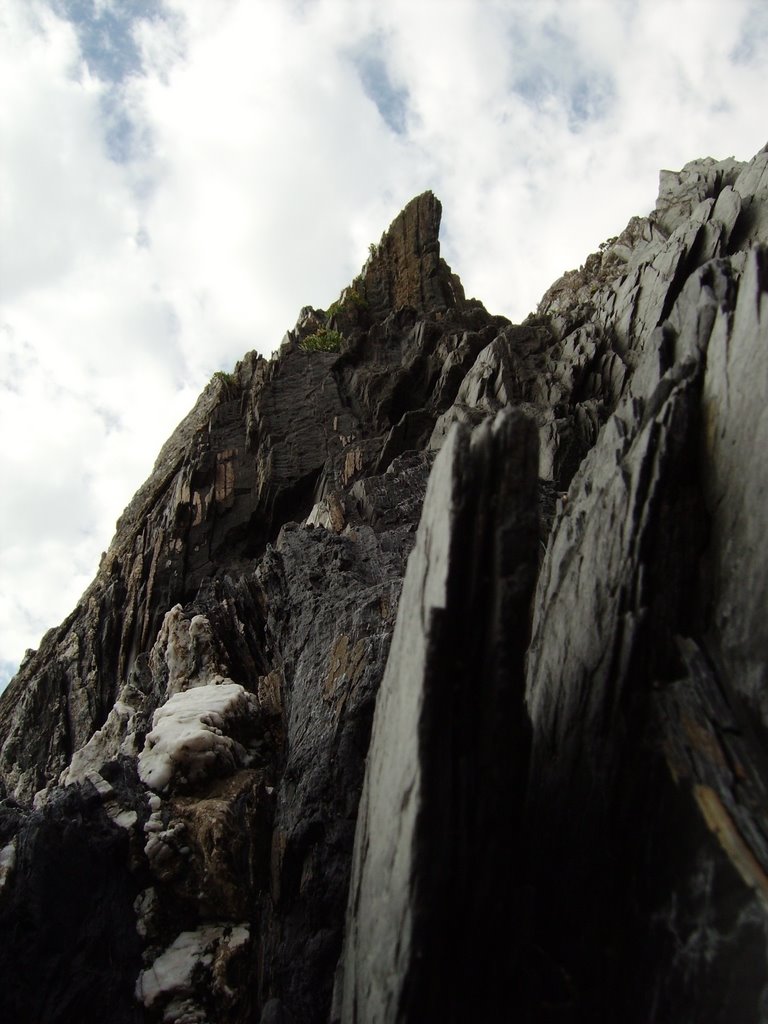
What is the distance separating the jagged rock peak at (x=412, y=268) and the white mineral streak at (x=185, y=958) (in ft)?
113

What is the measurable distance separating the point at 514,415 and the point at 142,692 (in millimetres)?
15932

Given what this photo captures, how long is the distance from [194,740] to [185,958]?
3.70 metres

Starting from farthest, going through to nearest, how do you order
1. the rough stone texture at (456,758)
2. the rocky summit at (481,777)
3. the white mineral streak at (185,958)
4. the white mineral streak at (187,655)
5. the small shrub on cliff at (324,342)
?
the small shrub on cliff at (324,342), the white mineral streak at (187,655), the white mineral streak at (185,958), the rocky summit at (481,777), the rough stone texture at (456,758)

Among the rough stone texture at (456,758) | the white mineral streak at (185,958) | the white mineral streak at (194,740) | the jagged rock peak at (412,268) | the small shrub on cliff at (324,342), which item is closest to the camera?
the rough stone texture at (456,758)

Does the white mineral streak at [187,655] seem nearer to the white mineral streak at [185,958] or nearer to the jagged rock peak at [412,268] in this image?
the white mineral streak at [185,958]

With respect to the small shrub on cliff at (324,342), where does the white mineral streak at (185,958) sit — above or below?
below

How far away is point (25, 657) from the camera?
1232 inches

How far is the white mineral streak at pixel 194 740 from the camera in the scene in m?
12.7

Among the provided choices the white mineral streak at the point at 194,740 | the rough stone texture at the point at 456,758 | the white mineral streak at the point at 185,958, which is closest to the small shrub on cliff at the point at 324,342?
the white mineral streak at the point at 194,740

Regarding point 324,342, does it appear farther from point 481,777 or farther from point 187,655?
point 481,777

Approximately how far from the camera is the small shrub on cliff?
3744 centimetres

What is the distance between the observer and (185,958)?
408 inches

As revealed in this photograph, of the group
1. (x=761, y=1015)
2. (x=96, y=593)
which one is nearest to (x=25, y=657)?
(x=96, y=593)

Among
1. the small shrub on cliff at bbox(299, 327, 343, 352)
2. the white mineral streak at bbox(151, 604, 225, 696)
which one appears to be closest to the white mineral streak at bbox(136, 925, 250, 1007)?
the white mineral streak at bbox(151, 604, 225, 696)
